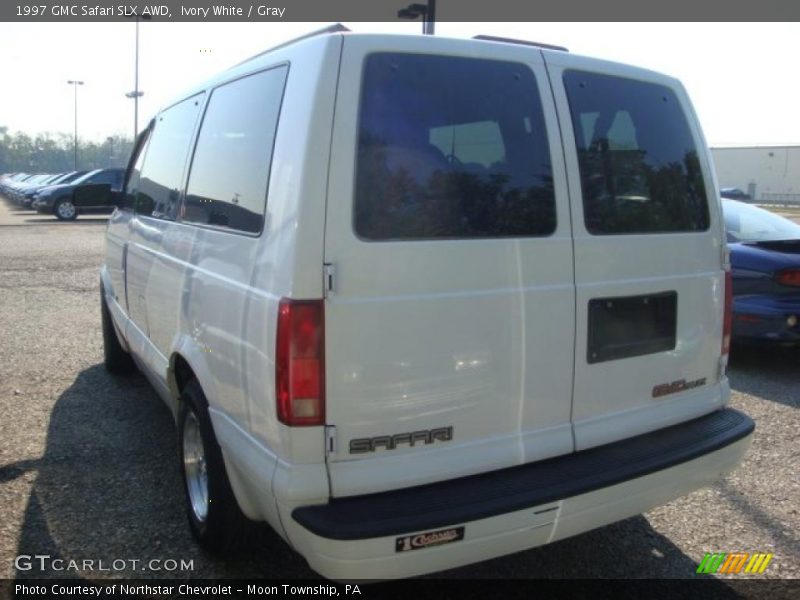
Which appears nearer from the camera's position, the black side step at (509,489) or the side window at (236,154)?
the black side step at (509,489)

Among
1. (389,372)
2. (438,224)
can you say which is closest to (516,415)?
(389,372)

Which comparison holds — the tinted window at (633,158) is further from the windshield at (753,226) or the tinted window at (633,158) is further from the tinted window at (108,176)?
the tinted window at (108,176)

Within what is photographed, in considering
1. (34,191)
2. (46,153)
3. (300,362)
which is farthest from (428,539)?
(46,153)

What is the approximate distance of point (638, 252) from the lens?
294 centimetres

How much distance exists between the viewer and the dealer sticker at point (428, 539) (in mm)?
2303

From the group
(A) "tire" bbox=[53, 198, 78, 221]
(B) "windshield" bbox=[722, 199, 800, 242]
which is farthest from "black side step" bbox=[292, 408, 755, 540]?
(A) "tire" bbox=[53, 198, 78, 221]

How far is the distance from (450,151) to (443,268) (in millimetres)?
426

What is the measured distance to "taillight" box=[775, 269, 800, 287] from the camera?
19.4ft

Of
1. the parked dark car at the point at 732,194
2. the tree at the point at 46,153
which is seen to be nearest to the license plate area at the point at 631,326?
the parked dark car at the point at 732,194

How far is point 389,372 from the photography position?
242 cm

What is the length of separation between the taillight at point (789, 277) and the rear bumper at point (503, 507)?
3.49 meters

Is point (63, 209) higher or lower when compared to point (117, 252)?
higher
